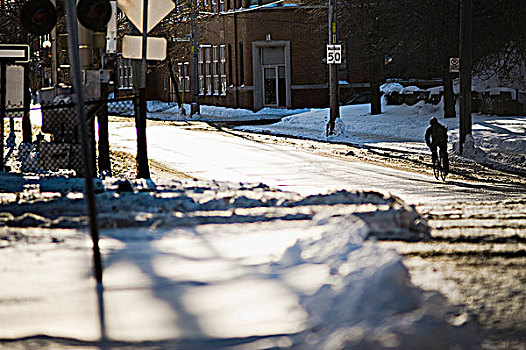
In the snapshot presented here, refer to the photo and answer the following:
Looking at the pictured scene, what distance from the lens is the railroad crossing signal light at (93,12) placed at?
1251 cm

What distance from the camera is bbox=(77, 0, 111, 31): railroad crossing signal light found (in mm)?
12508

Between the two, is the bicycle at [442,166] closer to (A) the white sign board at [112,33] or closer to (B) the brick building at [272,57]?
(A) the white sign board at [112,33]

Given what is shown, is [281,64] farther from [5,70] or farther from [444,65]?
[5,70]

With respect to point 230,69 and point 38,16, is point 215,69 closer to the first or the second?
point 230,69

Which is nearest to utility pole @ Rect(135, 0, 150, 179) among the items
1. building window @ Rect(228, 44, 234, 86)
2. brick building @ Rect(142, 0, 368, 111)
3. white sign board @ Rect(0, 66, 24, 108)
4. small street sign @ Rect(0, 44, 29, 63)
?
white sign board @ Rect(0, 66, 24, 108)

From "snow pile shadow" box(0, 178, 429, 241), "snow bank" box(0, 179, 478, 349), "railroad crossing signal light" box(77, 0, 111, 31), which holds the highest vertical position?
"railroad crossing signal light" box(77, 0, 111, 31)

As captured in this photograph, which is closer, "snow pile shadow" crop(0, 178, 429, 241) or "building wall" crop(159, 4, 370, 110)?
"snow pile shadow" crop(0, 178, 429, 241)

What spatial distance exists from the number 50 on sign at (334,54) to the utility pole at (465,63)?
714 cm

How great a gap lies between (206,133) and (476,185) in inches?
745

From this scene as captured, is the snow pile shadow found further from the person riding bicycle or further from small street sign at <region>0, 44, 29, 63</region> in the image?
small street sign at <region>0, 44, 29, 63</region>

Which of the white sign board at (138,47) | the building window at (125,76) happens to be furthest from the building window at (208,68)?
the white sign board at (138,47)

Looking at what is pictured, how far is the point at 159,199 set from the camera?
8031mm

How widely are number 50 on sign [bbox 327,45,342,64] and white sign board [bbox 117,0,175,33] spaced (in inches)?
662

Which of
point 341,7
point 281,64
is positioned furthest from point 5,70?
point 281,64
